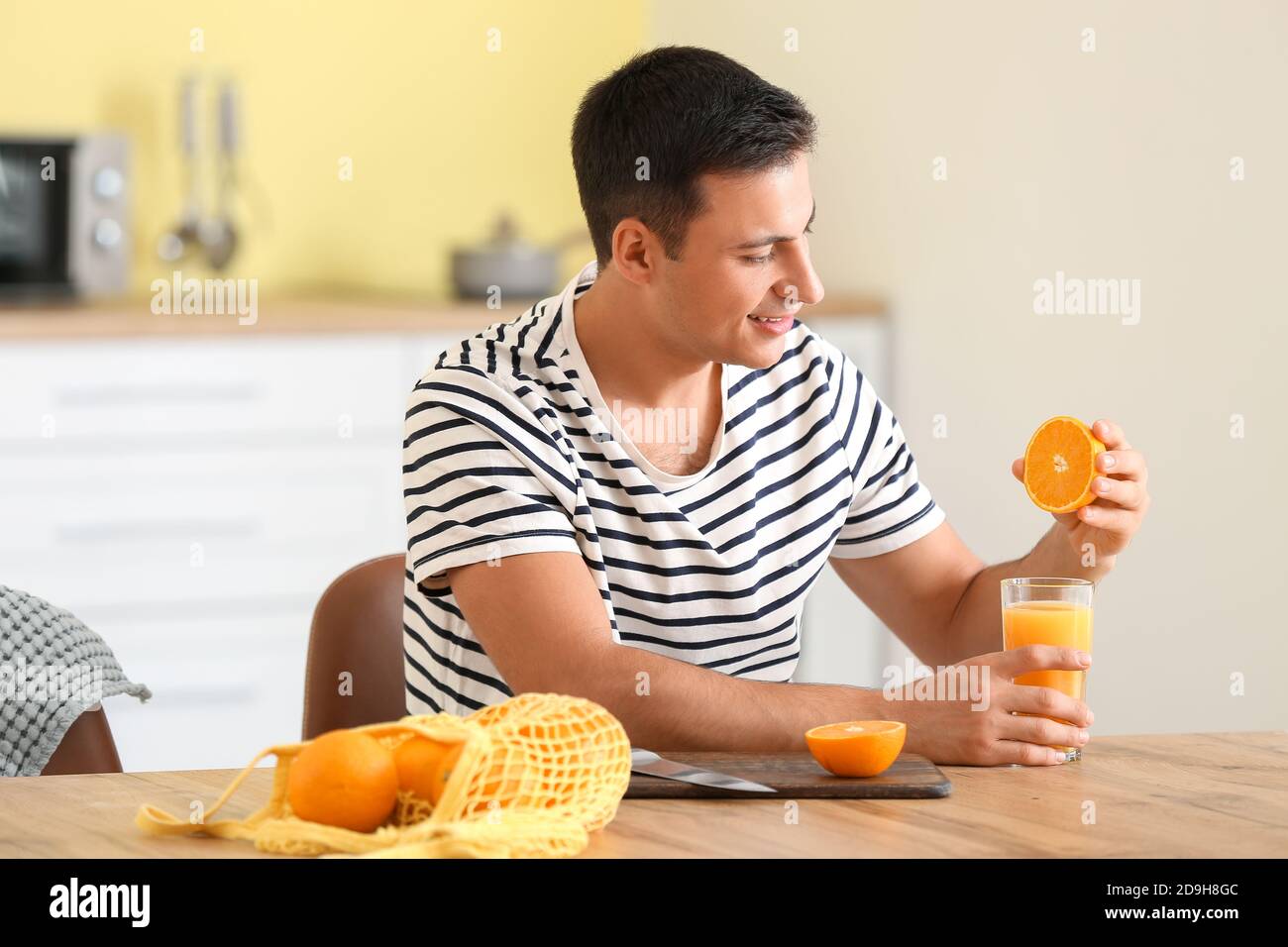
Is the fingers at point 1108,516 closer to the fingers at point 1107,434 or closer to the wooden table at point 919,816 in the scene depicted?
the fingers at point 1107,434

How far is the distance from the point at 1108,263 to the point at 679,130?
43.9 inches

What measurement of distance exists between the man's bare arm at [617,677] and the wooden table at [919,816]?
139 mm

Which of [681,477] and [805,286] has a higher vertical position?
[805,286]

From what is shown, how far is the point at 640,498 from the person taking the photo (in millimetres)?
1571

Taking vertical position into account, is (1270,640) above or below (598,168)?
below

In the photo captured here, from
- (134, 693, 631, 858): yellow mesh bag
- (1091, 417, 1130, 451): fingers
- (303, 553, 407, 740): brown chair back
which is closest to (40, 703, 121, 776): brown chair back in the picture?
(303, 553, 407, 740): brown chair back

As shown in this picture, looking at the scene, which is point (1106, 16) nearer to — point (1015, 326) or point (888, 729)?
point (1015, 326)

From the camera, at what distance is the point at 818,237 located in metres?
3.26

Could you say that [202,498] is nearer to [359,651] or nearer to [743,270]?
[359,651]

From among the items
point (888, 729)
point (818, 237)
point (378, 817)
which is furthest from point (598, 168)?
point (818, 237)

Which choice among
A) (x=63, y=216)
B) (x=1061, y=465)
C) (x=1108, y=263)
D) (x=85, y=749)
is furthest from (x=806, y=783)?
(x=63, y=216)

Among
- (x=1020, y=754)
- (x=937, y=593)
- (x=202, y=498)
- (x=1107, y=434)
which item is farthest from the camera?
(x=202, y=498)

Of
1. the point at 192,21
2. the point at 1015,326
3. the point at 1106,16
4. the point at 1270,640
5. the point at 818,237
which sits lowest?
the point at 1270,640
